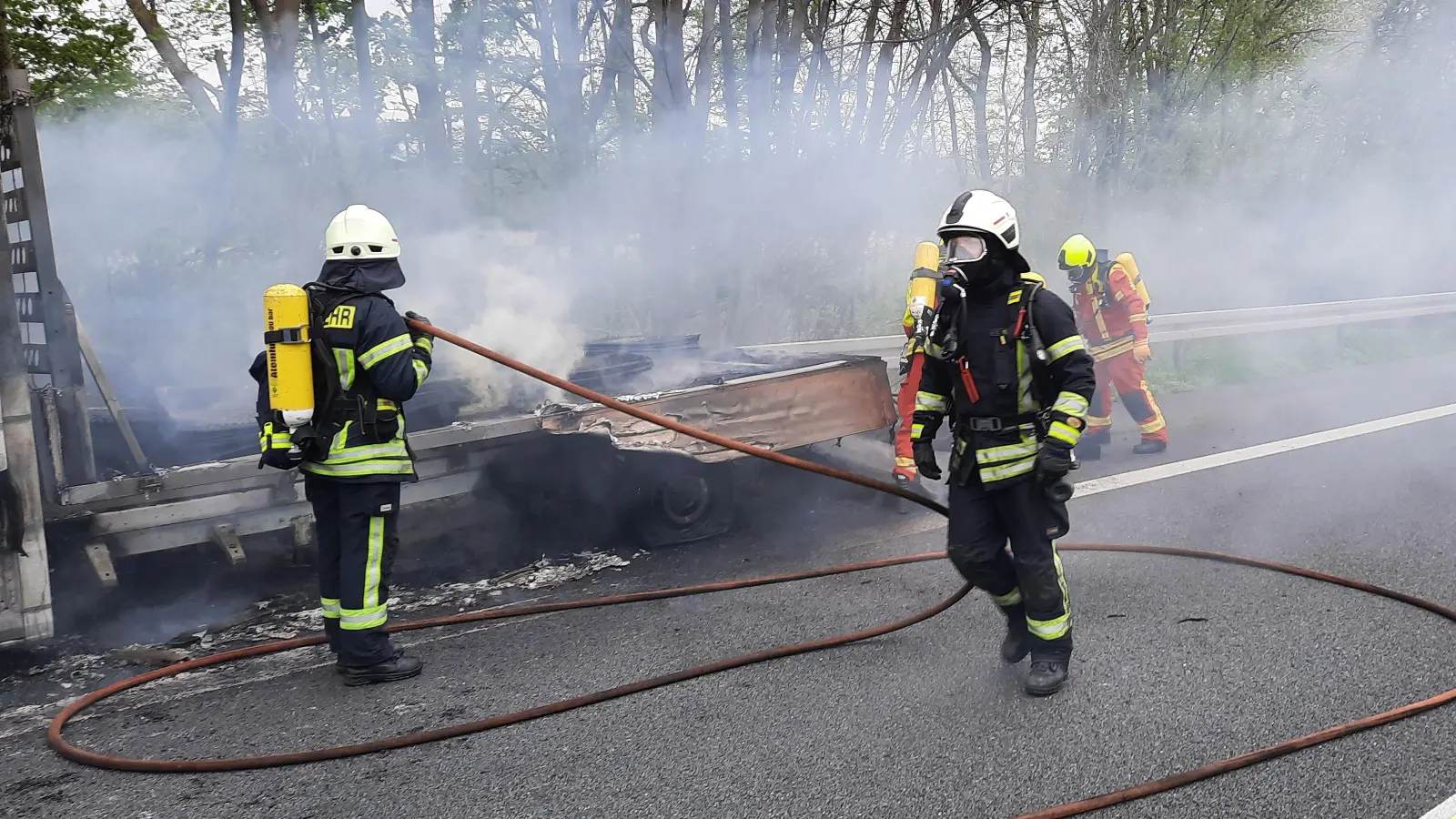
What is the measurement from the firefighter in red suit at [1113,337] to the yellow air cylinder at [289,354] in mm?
5451

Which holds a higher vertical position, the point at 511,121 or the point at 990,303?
the point at 511,121

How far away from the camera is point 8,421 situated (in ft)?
12.6

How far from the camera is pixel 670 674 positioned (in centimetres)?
370

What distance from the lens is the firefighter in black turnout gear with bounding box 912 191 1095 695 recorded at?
3447 mm

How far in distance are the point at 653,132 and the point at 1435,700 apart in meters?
7.32

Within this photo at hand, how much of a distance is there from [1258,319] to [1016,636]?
9.41 metres

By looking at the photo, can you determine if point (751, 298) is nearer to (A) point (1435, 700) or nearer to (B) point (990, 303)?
(B) point (990, 303)

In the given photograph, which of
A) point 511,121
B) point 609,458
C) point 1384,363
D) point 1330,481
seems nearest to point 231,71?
point 511,121

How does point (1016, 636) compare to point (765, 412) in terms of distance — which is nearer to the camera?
point (1016, 636)

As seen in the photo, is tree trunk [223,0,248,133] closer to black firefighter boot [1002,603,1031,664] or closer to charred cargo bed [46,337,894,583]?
charred cargo bed [46,337,894,583]

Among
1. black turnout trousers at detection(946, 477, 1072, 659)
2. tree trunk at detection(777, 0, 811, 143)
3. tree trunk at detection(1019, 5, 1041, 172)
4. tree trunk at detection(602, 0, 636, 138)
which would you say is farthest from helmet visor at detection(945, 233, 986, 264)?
tree trunk at detection(1019, 5, 1041, 172)

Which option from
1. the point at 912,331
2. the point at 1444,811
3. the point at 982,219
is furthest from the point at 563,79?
the point at 1444,811

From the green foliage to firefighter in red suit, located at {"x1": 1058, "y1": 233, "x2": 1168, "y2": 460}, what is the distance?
8.42 metres

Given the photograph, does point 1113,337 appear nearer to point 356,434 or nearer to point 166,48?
point 356,434
